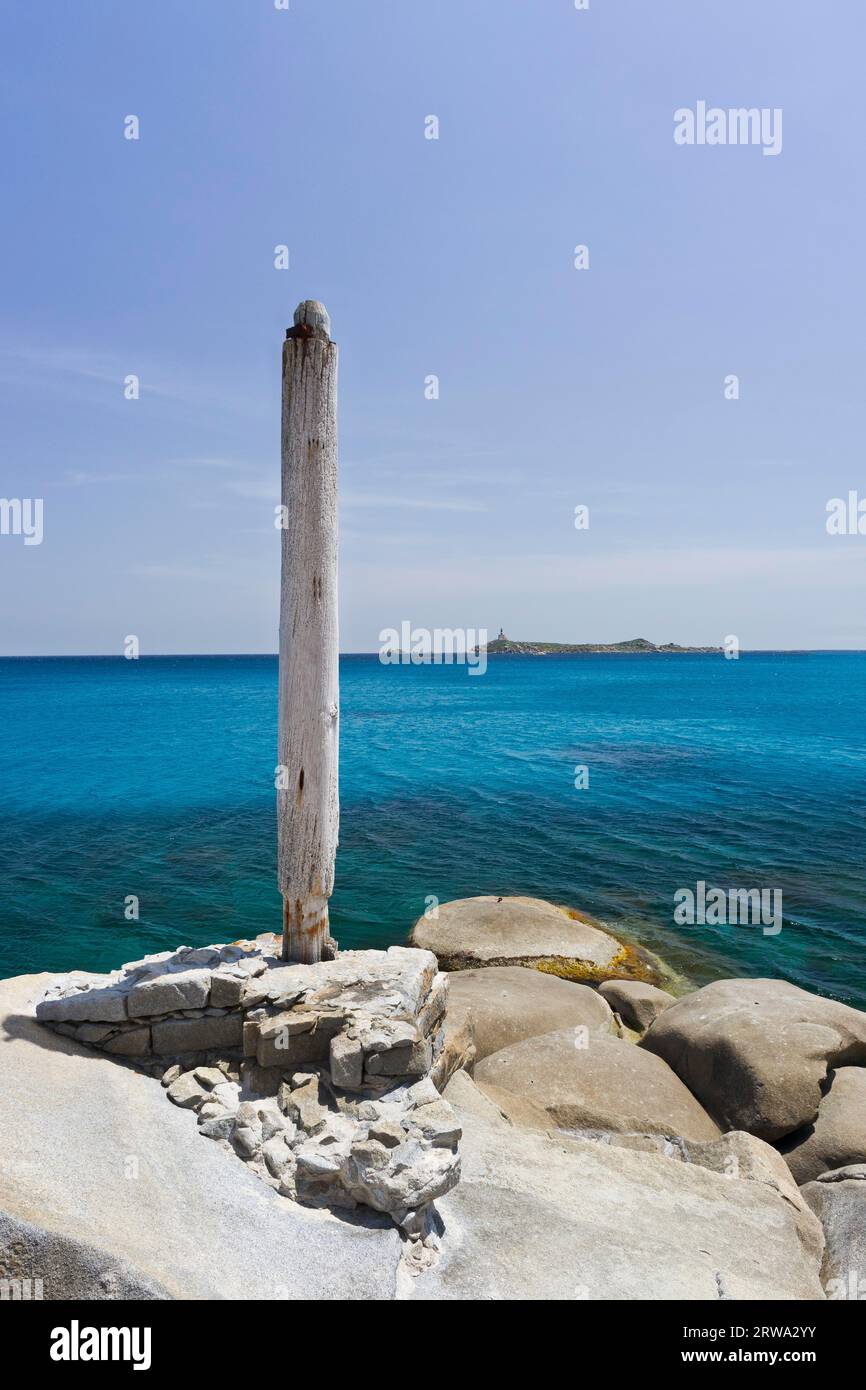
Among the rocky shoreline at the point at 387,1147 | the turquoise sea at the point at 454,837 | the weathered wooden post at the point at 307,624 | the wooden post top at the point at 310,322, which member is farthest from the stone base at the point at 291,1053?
the turquoise sea at the point at 454,837

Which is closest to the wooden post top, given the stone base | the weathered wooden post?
the weathered wooden post

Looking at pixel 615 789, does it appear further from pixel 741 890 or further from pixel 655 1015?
pixel 655 1015

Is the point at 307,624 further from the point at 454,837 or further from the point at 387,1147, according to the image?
the point at 454,837

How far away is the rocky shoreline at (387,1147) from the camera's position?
5059mm

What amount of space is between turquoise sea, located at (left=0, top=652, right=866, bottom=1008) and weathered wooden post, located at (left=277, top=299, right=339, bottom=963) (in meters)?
8.52

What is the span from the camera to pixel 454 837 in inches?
980

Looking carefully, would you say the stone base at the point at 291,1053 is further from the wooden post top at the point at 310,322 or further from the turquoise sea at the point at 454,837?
the turquoise sea at the point at 454,837

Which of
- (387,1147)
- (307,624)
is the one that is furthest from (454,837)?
(387,1147)

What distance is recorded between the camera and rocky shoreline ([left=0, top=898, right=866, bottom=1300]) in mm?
5059

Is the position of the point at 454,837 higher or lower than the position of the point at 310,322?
lower

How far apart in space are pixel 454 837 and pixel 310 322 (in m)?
19.2

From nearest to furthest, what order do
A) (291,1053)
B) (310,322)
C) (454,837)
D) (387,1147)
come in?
1. (387,1147)
2. (291,1053)
3. (310,322)
4. (454,837)
